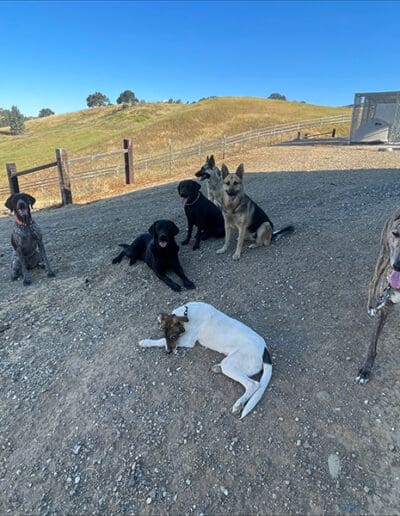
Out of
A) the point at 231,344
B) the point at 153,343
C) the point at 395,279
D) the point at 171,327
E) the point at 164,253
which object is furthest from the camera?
the point at 164,253

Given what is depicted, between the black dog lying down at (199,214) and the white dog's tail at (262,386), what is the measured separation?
120 inches

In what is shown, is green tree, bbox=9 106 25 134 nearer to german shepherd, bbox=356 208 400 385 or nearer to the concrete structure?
the concrete structure

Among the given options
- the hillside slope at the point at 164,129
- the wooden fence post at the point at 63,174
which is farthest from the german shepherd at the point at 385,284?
the hillside slope at the point at 164,129

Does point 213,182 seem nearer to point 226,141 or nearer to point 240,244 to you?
point 240,244

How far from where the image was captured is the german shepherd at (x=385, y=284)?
2615 millimetres

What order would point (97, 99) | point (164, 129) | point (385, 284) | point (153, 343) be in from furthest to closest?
point (97, 99) → point (164, 129) → point (153, 343) → point (385, 284)

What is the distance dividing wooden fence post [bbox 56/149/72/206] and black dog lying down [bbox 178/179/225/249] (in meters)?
6.64

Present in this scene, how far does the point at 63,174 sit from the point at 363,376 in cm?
1064

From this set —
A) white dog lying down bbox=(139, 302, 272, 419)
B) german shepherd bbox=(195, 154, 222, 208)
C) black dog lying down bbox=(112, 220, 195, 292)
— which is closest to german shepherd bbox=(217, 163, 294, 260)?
Result: black dog lying down bbox=(112, 220, 195, 292)

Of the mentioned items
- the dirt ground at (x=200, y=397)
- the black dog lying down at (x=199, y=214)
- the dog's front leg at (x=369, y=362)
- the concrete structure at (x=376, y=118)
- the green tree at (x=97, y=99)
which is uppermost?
the green tree at (x=97, y=99)

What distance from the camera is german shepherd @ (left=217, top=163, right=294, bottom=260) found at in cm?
521

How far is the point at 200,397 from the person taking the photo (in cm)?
298

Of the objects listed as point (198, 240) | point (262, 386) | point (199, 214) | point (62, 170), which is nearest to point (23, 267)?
point (198, 240)

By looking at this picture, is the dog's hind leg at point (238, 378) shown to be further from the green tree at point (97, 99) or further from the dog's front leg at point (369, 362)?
the green tree at point (97, 99)
